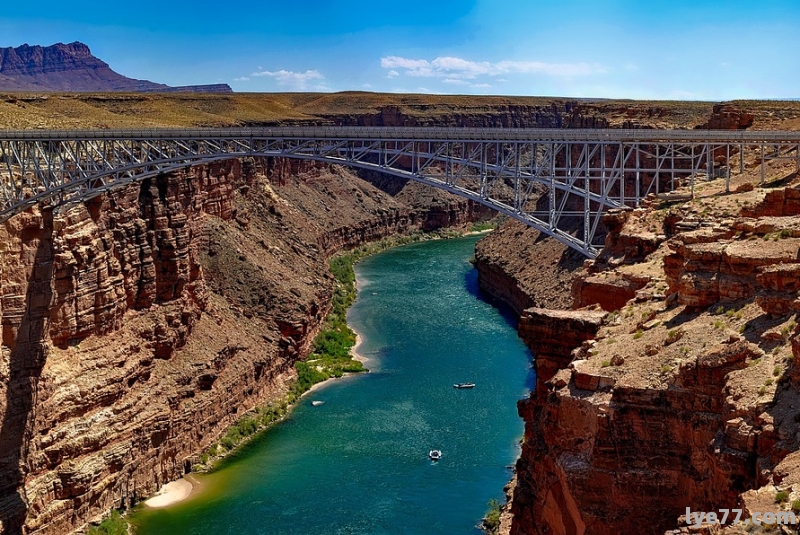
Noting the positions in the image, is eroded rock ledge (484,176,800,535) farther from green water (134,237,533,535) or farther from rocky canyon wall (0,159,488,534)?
rocky canyon wall (0,159,488,534)

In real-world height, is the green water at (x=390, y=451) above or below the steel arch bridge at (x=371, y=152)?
Result: below

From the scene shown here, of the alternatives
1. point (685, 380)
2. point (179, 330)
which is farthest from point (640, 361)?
point (179, 330)

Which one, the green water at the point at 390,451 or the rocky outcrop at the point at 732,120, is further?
the rocky outcrop at the point at 732,120

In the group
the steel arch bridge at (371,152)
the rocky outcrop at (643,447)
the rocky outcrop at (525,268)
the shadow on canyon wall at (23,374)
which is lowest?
the rocky outcrop at (525,268)

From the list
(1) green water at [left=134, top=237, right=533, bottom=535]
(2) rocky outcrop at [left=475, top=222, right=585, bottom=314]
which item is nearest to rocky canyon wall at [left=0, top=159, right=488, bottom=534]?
(1) green water at [left=134, top=237, right=533, bottom=535]

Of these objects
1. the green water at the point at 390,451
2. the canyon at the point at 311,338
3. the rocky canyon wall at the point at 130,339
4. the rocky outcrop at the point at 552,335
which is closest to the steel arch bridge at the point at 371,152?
the canyon at the point at 311,338

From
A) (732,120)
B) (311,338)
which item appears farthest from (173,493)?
(732,120)

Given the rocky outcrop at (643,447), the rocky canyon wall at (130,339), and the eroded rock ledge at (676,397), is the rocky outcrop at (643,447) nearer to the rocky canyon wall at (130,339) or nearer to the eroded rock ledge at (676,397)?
the eroded rock ledge at (676,397)
